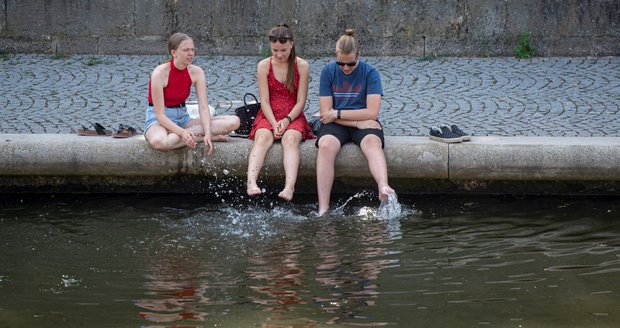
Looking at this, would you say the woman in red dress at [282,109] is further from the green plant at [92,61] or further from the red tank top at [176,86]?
the green plant at [92,61]

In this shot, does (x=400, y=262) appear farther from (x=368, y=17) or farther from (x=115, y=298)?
(x=368, y=17)

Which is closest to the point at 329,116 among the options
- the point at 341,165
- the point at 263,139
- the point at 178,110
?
the point at 341,165

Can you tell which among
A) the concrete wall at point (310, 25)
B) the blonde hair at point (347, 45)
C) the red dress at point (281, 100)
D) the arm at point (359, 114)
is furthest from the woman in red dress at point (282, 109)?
the concrete wall at point (310, 25)

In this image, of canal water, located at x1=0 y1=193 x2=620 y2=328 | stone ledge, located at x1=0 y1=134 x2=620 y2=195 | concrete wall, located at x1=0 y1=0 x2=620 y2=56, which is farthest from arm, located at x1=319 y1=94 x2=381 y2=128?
concrete wall, located at x1=0 y1=0 x2=620 y2=56

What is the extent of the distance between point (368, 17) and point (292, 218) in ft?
15.6

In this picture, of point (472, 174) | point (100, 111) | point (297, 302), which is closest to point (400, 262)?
point (297, 302)

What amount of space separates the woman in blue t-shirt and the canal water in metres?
0.30

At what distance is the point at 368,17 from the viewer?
11.6 m

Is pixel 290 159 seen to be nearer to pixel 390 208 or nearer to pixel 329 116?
pixel 329 116

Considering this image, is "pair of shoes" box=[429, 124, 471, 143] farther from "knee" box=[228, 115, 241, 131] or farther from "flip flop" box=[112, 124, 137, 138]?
"flip flop" box=[112, 124, 137, 138]

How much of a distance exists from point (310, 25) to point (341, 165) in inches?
173

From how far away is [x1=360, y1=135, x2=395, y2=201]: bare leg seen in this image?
7.25 m

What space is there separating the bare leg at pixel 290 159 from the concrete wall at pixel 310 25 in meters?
4.19

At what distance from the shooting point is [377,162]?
7355 mm
